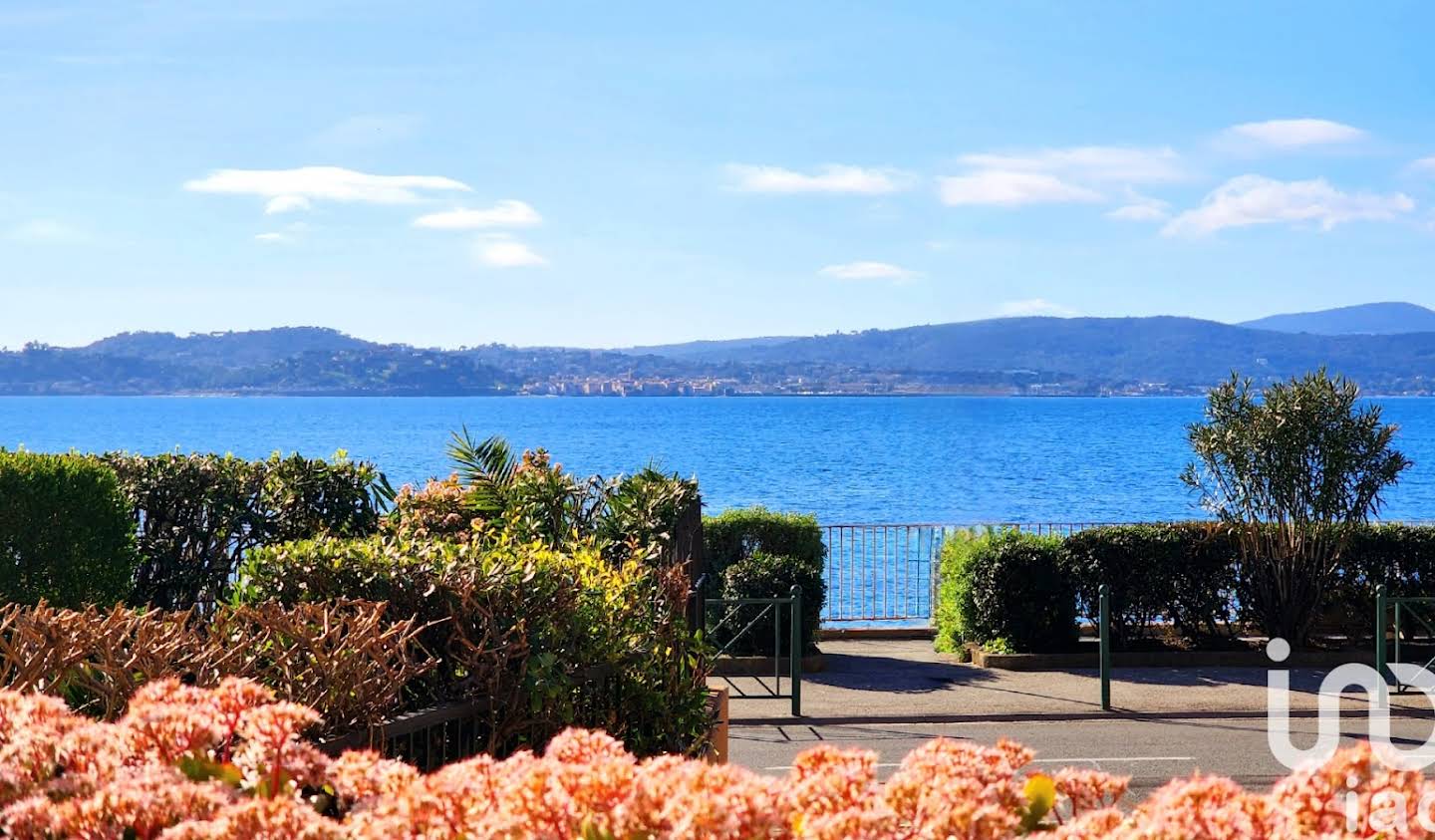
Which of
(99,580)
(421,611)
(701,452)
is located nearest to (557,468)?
(99,580)

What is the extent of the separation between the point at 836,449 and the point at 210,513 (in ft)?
369

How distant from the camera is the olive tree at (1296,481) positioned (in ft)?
54.3

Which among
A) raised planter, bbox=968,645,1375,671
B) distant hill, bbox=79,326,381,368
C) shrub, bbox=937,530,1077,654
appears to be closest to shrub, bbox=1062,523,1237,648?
shrub, bbox=937,530,1077,654

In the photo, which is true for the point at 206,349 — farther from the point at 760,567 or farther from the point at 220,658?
the point at 220,658

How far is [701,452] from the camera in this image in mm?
121000

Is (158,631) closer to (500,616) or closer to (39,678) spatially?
(39,678)

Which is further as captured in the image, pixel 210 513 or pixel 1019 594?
pixel 1019 594

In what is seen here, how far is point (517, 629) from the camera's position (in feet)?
18.2

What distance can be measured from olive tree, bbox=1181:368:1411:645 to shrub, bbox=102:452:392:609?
10246 mm

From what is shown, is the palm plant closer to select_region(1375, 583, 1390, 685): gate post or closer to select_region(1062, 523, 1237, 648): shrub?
select_region(1062, 523, 1237, 648): shrub

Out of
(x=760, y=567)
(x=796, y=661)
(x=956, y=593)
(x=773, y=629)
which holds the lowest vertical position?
(x=773, y=629)

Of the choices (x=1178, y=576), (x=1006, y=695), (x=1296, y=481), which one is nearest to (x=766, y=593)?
(x=1006, y=695)

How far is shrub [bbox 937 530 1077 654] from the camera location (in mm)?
16266

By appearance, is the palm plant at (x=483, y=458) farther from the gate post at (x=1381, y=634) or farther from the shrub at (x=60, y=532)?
the gate post at (x=1381, y=634)
